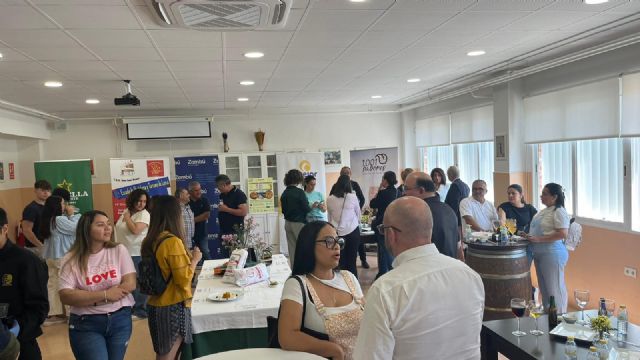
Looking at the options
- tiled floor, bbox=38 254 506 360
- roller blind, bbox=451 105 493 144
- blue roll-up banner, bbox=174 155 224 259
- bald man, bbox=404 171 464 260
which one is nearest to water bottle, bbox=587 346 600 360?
bald man, bbox=404 171 464 260

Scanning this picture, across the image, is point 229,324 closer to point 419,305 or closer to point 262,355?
point 262,355

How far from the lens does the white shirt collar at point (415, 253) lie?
151 cm

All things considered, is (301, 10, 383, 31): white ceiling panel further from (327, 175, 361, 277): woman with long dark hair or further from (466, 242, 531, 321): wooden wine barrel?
(327, 175, 361, 277): woman with long dark hair

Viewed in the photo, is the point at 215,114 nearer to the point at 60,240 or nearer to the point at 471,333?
the point at 60,240

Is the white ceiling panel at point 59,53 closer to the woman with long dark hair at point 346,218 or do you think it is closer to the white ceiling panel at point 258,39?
the white ceiling panel at point 258,39

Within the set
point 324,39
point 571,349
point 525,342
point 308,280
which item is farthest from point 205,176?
point 571,349

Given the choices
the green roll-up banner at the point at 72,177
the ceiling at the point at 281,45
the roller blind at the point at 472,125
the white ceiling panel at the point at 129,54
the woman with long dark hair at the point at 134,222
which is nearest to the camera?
the ceiling at the point at 281,45

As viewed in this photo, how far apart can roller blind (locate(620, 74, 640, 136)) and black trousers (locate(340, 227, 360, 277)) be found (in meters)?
2.94

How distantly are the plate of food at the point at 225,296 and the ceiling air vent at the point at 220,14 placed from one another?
1724 millimetres

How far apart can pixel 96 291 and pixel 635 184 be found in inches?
181

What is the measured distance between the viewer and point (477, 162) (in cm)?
690

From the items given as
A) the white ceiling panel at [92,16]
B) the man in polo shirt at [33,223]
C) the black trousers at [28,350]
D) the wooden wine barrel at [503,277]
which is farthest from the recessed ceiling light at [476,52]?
the man in polo shirt at [33,223]

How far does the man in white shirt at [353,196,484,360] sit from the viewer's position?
1371 mm

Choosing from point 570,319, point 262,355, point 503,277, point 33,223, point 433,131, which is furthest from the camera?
point 433,131
